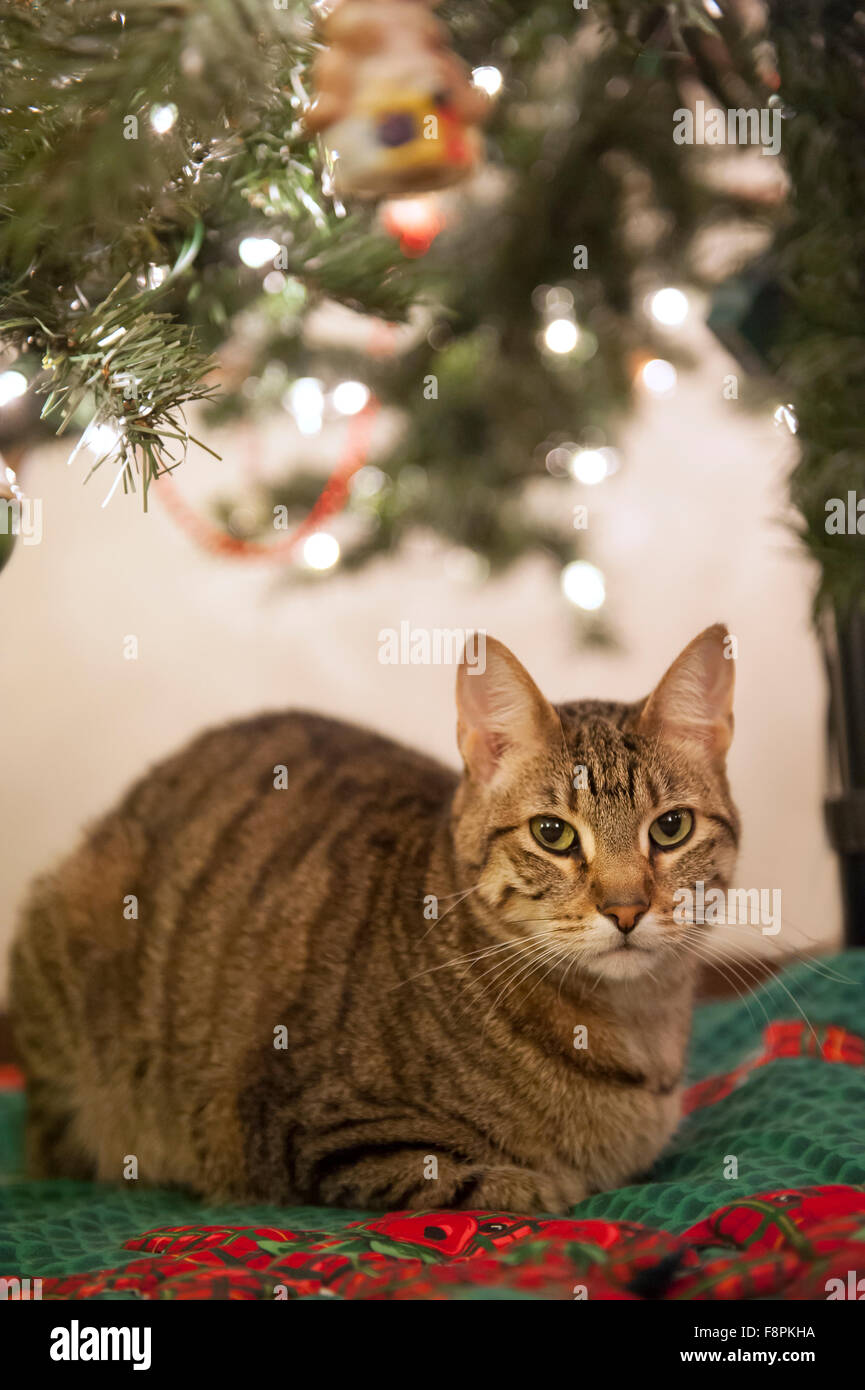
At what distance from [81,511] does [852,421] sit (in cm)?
166

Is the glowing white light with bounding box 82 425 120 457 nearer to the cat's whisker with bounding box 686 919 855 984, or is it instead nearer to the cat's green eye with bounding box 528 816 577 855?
the cat's green eye with bounding box 528 816 577 855

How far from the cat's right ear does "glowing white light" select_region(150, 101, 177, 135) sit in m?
0.47

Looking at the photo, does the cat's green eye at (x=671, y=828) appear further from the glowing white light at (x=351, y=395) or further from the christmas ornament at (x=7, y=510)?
the glowing white light at (x=351, y=395)

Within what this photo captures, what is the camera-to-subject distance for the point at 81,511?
213 centimetres

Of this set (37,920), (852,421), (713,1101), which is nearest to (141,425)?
(852,421)

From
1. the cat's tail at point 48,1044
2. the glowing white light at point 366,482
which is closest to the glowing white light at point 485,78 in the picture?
the glowing white light at point 366,482

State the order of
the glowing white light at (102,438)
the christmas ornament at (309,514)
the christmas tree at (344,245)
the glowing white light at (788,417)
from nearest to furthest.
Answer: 1. the christmas tree at (344,245)
2. the glowing white light at (102,438)
3. the glowing white light at (788,417)
4. the christmas ornament at (309,514)

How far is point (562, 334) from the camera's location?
164 centimetres

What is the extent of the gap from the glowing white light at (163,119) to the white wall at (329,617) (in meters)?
1.24

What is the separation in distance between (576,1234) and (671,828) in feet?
1.15

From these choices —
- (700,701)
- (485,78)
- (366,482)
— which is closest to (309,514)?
(366,482)

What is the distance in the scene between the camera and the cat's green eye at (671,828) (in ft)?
3.15

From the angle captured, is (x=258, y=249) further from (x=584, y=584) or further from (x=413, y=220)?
(x=584, y=584)
